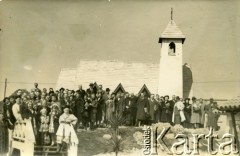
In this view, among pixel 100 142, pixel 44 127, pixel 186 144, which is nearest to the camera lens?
pixel 186 144

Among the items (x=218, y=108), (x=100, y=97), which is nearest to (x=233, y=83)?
(x=218, y=108)

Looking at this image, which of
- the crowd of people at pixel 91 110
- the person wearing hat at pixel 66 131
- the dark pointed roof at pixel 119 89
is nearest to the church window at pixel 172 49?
the crowd of people at pixel 91 110

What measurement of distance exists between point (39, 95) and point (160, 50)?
2.14 metres

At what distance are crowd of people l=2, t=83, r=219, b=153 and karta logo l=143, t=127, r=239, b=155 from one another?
0.65 ft

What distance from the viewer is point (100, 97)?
28.7ft

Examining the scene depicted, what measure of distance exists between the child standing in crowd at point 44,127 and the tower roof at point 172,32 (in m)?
2.29

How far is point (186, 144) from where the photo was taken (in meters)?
8.45

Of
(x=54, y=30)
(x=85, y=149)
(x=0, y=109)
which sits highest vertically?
(x=54, y=30)

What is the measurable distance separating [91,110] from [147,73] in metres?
1.10

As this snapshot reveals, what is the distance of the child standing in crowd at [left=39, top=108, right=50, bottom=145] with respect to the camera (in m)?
8.62

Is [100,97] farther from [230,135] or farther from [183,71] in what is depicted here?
[230,135]

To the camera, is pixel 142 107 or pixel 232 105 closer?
pixel 232 105

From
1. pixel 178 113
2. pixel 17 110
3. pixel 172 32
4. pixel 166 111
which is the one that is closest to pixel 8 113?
pixel 17 110

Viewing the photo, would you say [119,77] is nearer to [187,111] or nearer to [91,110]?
[91,110]
